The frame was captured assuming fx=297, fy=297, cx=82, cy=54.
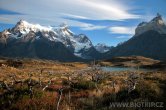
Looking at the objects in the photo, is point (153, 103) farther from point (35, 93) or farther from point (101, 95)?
point (35, 93)

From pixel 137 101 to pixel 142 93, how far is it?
1952 mm

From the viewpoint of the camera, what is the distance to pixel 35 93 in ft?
59.1

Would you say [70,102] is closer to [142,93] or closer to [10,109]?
[10,109]

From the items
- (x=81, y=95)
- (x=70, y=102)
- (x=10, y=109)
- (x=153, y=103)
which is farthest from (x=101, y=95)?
(x=10, y=109)

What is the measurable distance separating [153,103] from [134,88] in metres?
3.51

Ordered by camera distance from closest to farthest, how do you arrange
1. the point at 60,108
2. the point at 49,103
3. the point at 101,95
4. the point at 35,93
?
the point at 60,108, the point at 49,103, the point at 35,93, the point at 101,95

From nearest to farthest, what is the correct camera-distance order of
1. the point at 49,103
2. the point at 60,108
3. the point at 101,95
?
the point at 60,108
the point at 49,103
the point at 101,95

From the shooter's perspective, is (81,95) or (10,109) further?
(81,95)

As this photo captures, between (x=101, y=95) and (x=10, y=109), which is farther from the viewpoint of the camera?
(x=101, y=95)

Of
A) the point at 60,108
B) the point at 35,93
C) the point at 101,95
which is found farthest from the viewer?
the point at 101,95

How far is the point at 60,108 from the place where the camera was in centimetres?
1518

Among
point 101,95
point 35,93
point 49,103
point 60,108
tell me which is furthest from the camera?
point 101,95

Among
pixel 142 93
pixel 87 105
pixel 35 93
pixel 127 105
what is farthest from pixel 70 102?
pixel 142 93

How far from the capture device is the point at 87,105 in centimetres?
1673
